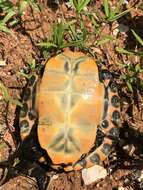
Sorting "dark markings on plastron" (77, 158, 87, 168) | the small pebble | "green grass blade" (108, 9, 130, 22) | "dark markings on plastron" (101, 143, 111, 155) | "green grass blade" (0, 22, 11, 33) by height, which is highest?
"green grass blade" (108, 9, 130, 22)

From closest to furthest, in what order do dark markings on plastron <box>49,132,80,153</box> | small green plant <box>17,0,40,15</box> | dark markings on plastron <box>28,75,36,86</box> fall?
dark markings on plastron <box>49,132,80,153</box>, small green plant <box>17,0,40,15</box>, dark markings on plastron <box>28,75,36,86</box>

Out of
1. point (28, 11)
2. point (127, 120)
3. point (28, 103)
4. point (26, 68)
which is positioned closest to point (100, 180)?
point (127, 120)

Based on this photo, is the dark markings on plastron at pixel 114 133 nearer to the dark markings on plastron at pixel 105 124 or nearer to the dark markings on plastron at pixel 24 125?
the dark markings on plastron at pixel 105 124

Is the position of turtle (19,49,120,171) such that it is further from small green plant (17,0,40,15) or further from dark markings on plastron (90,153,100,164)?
small green plant (17,0,40,15)

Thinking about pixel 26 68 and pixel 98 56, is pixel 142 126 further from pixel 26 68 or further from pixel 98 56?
pixel 26 68

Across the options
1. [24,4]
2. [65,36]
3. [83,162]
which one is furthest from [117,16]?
[83,162]

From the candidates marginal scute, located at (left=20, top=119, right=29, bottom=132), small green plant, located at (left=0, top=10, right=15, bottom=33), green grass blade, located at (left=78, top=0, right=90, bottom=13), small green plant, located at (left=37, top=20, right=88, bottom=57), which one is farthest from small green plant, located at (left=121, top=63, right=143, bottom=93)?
small green plant, located at (left=0, top=10, right=15, bottom=33)

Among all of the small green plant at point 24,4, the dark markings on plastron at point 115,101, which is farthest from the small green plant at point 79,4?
the dark markings on plastron at point 115,101
